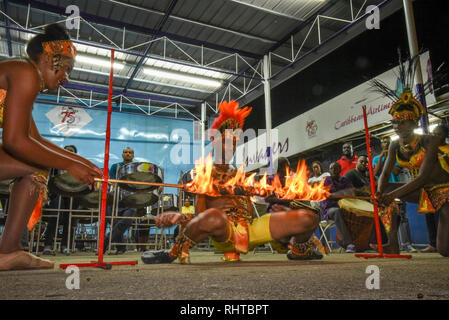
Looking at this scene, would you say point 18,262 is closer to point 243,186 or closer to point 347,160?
point 243,186

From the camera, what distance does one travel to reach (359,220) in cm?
448

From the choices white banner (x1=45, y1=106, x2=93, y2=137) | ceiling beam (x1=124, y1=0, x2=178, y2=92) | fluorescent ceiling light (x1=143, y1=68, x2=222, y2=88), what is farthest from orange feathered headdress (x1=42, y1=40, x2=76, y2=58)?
white banner (x1=45, y1=106, x2=93, y2=137)

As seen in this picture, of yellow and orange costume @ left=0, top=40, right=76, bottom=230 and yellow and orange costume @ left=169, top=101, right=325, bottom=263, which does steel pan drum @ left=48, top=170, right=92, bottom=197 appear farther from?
yellow and orange costume @ left=169, top=101, right=325, bottom=263

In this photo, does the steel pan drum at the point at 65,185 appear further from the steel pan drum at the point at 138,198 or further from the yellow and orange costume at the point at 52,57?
the yellow and orange costume at the point at 52,57

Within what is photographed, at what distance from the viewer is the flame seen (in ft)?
8.13

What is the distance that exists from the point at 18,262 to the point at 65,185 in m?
2.63

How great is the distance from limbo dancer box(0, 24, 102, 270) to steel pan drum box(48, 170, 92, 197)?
2.21 meters

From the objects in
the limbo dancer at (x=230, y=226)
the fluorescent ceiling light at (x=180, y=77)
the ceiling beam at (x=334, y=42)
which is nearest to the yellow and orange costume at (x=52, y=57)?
the limbo dancer at (x=230, y=226)

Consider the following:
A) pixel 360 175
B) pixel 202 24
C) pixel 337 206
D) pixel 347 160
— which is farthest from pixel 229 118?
pixel 202 24

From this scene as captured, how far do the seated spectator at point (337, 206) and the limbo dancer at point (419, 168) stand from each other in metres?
1.35

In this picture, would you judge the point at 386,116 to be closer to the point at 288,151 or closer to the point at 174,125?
the point at 288,151

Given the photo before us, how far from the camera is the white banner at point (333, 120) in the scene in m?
6.72
